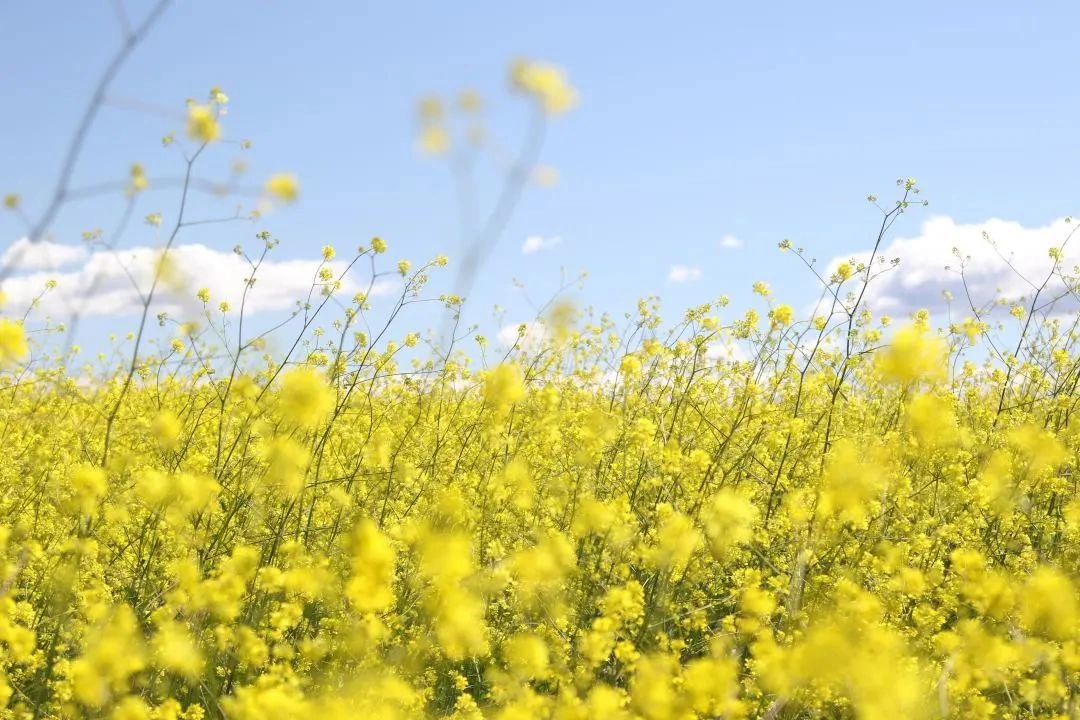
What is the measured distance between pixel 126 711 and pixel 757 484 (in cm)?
359

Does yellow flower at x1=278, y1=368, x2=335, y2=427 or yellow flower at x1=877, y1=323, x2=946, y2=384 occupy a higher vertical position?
yellow flower at x1=877, y1=323, x2=946, y2=384

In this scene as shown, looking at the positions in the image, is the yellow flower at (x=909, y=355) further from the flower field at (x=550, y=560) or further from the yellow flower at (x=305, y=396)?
the yellow flower at (x=305, y=396)

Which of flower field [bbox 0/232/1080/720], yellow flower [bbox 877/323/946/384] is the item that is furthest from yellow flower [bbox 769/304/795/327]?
yellow flower [bbox 877/323/946/384]

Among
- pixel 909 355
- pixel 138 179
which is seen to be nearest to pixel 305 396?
pixel 138 179

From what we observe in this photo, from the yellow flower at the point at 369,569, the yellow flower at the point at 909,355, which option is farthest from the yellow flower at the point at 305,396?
the yellow flower at the point at 909,355

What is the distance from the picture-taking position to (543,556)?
119 inches

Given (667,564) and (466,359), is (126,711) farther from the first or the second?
(466,359)

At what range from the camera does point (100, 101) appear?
6.42ft

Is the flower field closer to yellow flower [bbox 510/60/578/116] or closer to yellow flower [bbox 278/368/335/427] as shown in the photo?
yellow flower [bbox 278/368/335/427]

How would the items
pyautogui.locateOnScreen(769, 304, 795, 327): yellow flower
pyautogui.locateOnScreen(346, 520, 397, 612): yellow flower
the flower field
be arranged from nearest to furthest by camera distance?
pyautogui.locateOnScreen(346, 520, 397, 612): yellow flower → the flower field → pyautogui.locateOnScreen(769, 304, 795, 327): yellow flower

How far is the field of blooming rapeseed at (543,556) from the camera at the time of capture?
2.69m

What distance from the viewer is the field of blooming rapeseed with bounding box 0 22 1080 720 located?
2691 millimetres

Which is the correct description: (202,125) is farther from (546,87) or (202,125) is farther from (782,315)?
(782,315)

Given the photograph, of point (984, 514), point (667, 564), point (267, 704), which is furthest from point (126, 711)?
point (984, 514)
